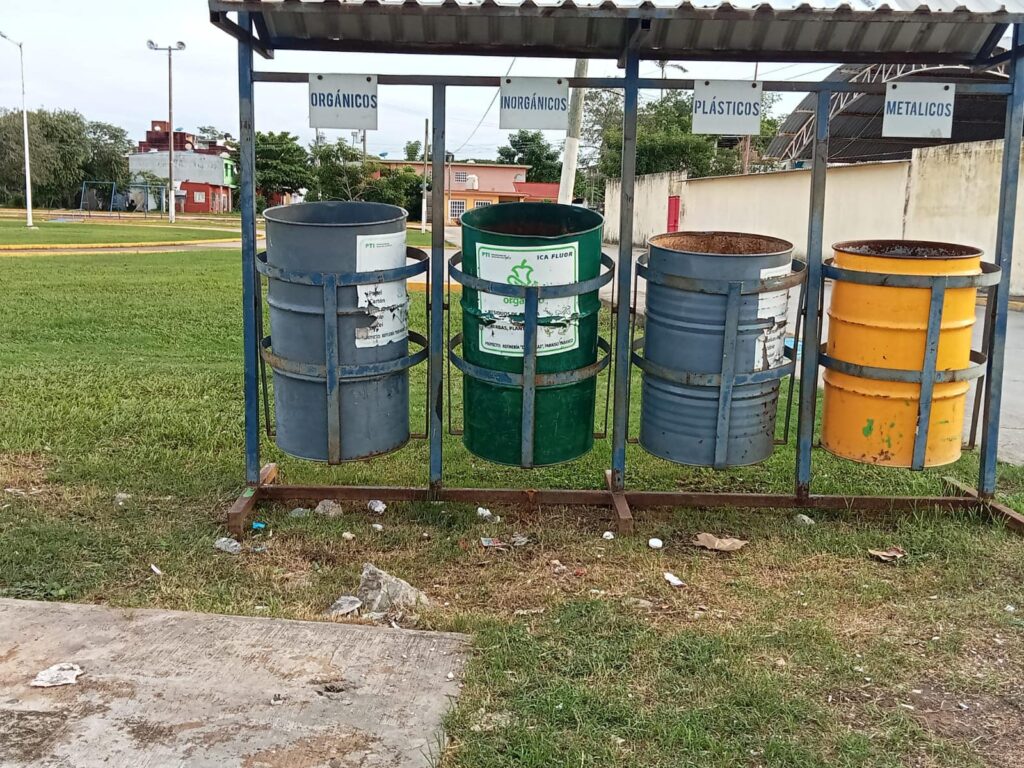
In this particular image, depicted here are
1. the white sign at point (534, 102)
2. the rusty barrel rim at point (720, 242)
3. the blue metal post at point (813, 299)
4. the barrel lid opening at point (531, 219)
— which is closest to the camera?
the white sign at point (534, 102)

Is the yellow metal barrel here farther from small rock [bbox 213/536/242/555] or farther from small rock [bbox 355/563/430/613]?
small rock [bbox 213/536/242/555]

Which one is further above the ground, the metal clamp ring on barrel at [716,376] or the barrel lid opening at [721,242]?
the barrel lid opening at [721,242]

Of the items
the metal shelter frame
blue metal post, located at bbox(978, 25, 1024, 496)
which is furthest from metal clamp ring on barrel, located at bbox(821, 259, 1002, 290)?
blue metal post, located at bbox(978, 25, 1024, 496)

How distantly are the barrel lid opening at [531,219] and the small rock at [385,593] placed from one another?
186cm

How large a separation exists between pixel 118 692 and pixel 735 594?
246 centimetres

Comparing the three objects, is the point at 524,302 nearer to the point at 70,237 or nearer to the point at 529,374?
A: the point at 529,374

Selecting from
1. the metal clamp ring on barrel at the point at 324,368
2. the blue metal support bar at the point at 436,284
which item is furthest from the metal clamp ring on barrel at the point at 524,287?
the metal clamp ring on barrel at the point at 324,368

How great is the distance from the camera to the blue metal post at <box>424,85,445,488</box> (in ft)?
14.4

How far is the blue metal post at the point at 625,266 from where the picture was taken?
174 inches

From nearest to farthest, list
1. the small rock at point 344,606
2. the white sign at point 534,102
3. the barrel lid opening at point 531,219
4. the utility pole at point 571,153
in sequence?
the small rock at point 344,606 → the white sign at point 534,102 → the barrel lid opening at point 531,219 → the utility pole at point 571,153

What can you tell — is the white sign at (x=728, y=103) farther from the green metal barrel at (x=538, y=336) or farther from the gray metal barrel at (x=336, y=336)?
the gray metal barrel at (x=336, y=336)

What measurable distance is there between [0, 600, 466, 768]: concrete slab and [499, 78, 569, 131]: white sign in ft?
8.03

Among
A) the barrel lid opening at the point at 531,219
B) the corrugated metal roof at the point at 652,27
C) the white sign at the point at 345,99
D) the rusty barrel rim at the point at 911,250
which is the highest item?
the corrugated metal roof at the point at 652,27

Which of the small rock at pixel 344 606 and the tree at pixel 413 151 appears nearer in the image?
the small rock at pixel 344 606
